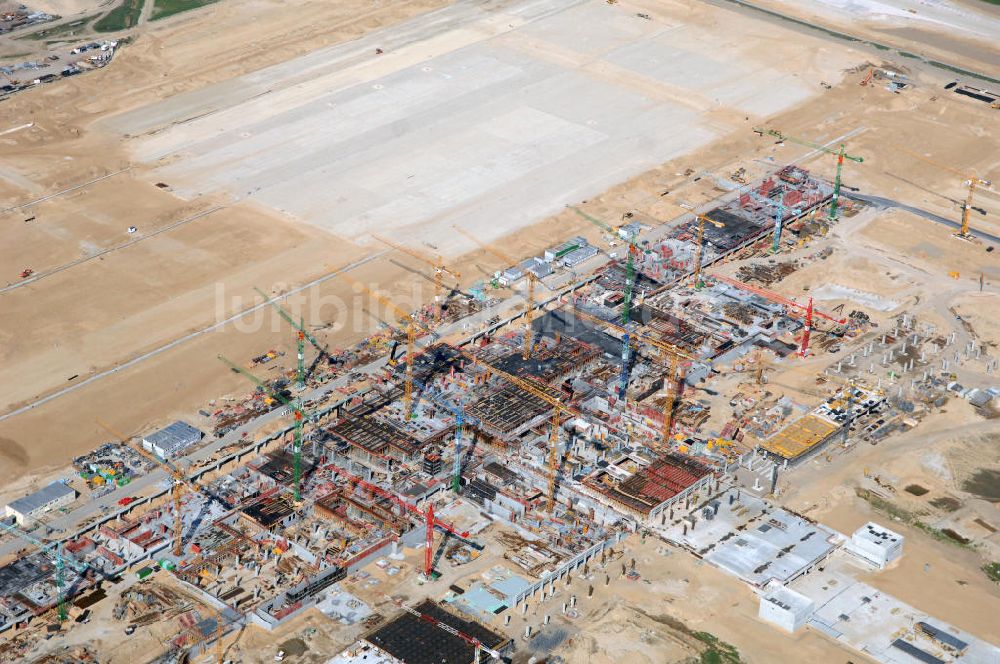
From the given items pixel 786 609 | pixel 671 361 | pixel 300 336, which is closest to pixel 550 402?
pixel 671 361

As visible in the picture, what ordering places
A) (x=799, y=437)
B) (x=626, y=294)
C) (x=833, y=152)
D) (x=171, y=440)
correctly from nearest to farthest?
(x=171, y=440) < (x=799, y=437) < (x=626, y=294) < (x=833, y=152)

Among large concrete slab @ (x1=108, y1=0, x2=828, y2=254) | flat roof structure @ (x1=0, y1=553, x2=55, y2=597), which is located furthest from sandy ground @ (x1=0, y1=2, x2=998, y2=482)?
flat roof structure @ (x1=0, y1=553, x2=55, y2=597)

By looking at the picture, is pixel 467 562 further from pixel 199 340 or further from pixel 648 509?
pixel 199 340

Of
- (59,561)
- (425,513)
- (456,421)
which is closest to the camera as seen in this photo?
(59,561)

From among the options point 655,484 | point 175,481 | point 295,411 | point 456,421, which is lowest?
point 655,484

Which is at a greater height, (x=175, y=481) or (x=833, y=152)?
(x=833, y=152)

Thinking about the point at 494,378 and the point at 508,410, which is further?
the point at 494,378

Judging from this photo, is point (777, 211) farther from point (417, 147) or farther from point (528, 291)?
point (417, 147)
